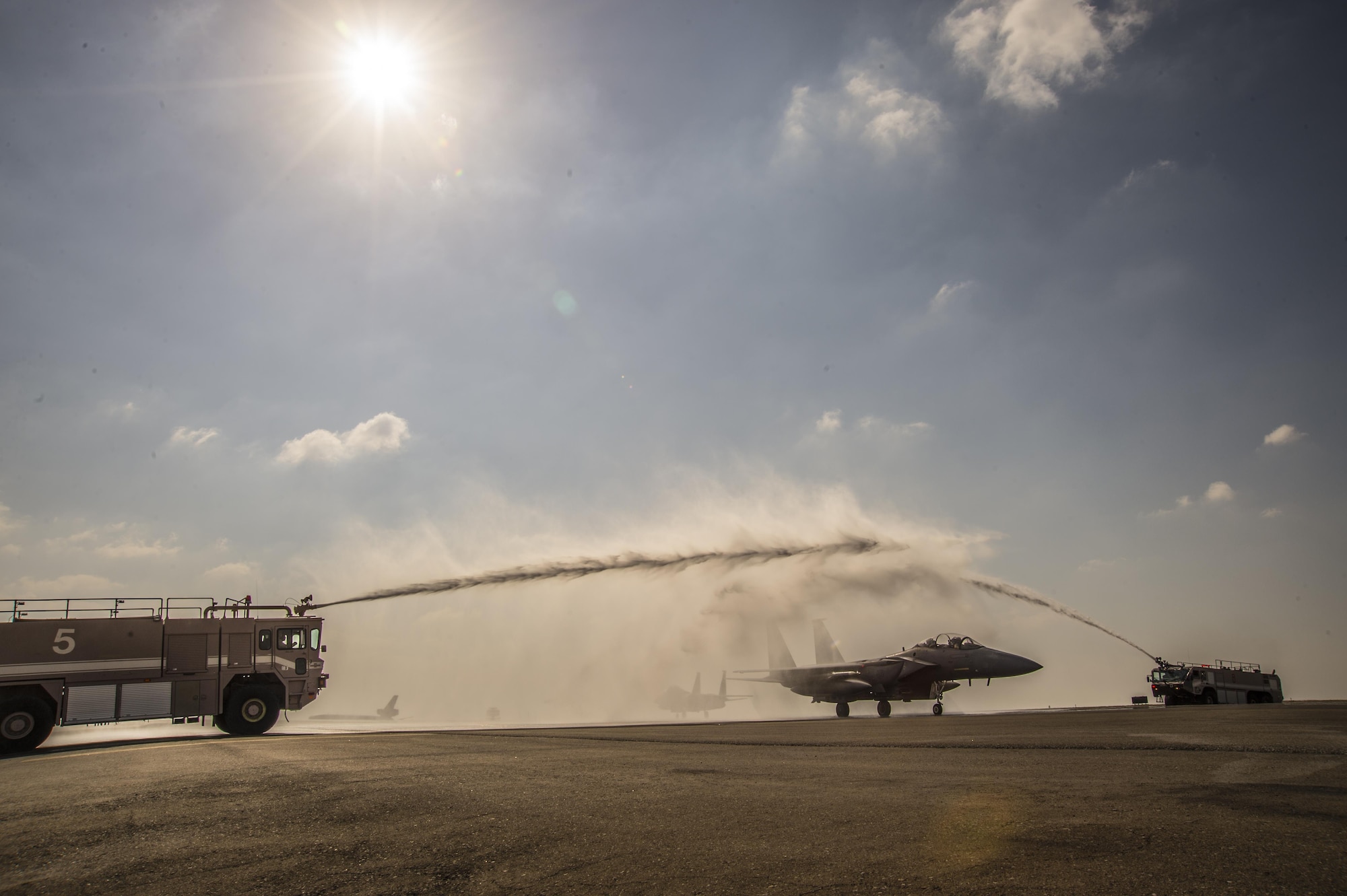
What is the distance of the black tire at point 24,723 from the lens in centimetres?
2156

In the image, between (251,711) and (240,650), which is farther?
(240,650)

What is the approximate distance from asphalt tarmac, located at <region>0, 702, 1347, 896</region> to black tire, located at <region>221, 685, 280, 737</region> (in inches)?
453

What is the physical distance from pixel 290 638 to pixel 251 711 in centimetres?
268

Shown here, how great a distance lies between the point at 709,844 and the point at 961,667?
35.2 meters

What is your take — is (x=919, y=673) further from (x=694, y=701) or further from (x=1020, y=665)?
(x=694, y=701)

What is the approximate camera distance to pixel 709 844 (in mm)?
6895

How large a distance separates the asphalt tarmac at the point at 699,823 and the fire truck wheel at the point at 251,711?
1150 cm

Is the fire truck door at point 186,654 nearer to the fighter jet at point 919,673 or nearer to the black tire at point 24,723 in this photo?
the black tire at point 24,723

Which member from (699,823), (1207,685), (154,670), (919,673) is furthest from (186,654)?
(1207,685)

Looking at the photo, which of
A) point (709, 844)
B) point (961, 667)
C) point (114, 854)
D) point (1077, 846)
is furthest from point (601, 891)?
point (961, 667)

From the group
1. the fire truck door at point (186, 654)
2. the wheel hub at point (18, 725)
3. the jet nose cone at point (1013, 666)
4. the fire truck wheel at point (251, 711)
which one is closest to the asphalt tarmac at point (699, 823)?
the wheel hub at point (18, 725)

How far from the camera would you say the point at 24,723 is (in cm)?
2188

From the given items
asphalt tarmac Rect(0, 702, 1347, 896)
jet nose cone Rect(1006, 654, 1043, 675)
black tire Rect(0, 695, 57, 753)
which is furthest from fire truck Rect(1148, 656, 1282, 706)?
black tire Rect(0, 695, 57, 753)

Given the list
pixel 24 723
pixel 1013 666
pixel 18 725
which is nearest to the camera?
pixel 18 725
